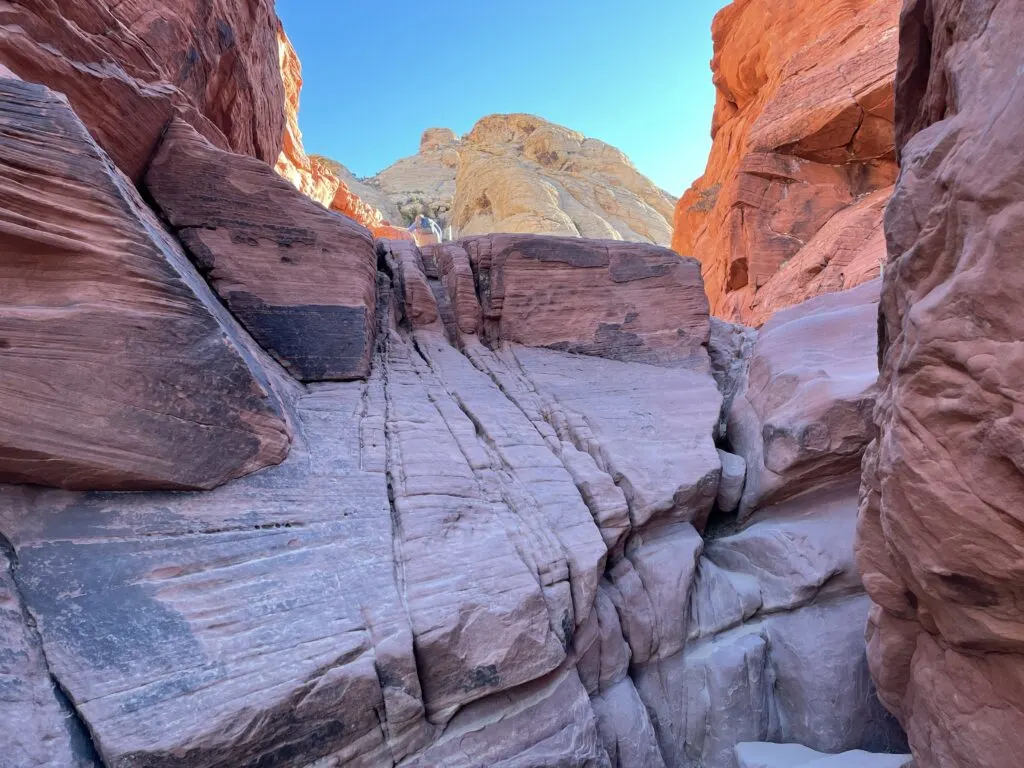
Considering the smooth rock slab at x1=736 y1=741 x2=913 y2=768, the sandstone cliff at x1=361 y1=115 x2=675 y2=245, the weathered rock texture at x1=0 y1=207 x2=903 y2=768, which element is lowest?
the smooth rock slab at x1=736 y1=741 x2=913 y2=768

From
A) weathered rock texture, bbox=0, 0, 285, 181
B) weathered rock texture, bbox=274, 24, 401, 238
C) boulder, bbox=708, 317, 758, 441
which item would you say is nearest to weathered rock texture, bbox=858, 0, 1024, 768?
boulder, bbox=708, 317, 758, 441

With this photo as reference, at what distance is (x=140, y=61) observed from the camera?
6.48 m

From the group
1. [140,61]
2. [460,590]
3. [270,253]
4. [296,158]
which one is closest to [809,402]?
[460,590]

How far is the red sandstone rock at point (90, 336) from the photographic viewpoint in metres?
3.69

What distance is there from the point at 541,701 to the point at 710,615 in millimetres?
2653

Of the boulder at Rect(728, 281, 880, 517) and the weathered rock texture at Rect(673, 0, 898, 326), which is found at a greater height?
the weathered rock texture at Rect(673, 0, 898, 326)

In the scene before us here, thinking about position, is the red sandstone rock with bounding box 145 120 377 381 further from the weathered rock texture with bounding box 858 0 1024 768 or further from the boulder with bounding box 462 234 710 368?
the weathered rock texture with bounding box 858 0 1024 768

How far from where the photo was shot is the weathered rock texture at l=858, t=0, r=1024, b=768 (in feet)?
7.52

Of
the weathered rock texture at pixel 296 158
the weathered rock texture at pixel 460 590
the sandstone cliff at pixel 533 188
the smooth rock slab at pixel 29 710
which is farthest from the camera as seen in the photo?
the sandstone cliff at pixel 533 188

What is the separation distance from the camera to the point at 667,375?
875cm

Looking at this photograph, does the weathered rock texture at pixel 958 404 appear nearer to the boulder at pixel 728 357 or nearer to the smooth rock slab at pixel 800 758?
the smooth rock slab at pixel 800 758

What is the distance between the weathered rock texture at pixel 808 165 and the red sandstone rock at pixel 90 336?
1483cm

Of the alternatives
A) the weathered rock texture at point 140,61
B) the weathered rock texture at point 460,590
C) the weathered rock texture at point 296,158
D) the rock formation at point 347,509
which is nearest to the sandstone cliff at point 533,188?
the weathered rock texture at point 296,158

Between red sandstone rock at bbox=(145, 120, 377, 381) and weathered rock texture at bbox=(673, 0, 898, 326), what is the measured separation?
12924 millimetres
